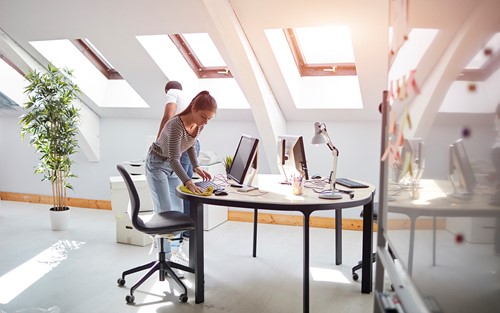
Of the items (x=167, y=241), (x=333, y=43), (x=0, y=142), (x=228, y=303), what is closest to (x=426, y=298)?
(x=228, y=303)

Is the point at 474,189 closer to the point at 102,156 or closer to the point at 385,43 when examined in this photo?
the point at 385,43

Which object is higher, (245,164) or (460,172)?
(460,172)

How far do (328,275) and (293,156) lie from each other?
1.07 metres

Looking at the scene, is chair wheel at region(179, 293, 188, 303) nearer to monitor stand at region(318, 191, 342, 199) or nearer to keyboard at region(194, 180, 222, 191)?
keyboard at region(194, 180, 222, 191)

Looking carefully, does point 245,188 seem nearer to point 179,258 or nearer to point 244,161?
point 244,161

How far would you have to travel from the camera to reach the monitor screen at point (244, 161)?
11.5ft

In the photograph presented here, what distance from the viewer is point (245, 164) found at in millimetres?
3562

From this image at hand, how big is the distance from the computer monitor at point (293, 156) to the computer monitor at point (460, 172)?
2515 mm

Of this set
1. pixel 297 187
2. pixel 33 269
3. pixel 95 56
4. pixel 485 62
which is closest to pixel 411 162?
pixel 485 62

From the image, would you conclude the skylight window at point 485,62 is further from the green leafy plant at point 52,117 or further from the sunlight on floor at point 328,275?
the green leafy plant at point 52,117

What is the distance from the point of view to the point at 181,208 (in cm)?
396

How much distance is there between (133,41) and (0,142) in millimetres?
3591

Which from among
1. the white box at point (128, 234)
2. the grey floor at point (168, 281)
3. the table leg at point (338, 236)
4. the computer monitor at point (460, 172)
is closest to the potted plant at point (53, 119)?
the grey floor at point (168, 281)

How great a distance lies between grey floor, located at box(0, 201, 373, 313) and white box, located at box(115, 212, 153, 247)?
74mm
